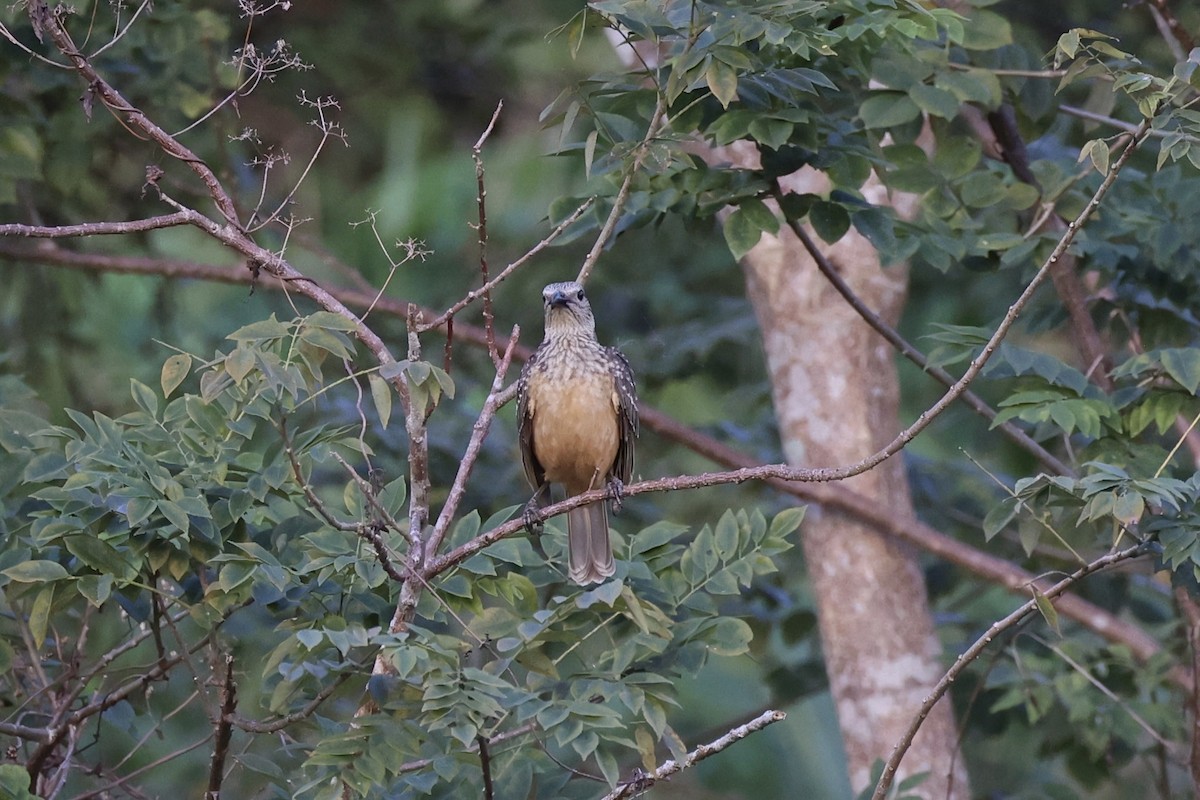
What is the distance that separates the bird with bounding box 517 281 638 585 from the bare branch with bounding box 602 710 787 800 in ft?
5.10

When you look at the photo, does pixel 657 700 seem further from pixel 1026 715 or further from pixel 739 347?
pixel 739 347

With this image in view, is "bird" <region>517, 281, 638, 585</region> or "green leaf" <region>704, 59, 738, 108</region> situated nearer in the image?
"green leaf" <region>704, 59, 738, 108</region>

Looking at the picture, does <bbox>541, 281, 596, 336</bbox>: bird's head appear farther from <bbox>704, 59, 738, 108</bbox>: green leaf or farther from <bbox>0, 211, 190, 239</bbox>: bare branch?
<bbox>0, 211, 190, 239</bbox>: bare branch

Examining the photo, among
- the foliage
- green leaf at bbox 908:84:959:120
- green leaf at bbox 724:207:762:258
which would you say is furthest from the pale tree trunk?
green leaf at bbox 724:207:762:258

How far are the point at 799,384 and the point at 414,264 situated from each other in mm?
3586

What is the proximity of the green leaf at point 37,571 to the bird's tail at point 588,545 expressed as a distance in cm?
125

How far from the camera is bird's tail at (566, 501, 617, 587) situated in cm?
378

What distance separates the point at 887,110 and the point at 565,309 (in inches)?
52.4

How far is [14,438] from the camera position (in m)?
3.61

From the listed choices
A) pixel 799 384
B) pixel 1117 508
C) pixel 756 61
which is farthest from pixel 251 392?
pixel 799 384

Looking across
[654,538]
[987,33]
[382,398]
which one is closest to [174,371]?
[382,398]

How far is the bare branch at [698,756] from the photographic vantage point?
2857 mm

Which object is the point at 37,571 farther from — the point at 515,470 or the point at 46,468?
the point at 515,470

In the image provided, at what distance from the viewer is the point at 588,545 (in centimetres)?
416
